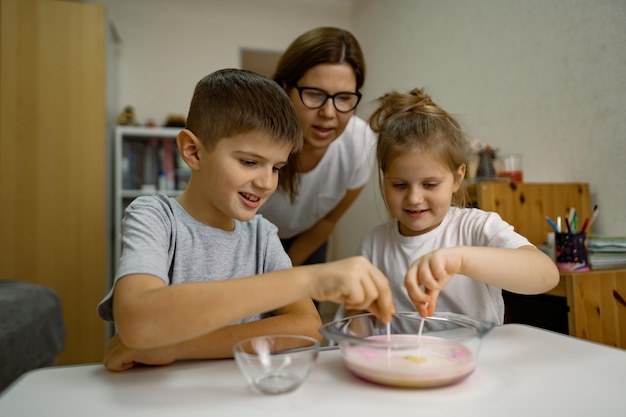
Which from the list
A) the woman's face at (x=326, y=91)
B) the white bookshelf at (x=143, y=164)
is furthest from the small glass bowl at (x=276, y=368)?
the white bookshelf at (x=143, y=164)

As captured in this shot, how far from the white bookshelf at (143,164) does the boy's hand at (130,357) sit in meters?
2.34

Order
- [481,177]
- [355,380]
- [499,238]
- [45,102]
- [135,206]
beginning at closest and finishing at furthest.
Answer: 1. [355,380]
2. [135,206]
3. [499,238]
4. [481,177]
5. [45,102]

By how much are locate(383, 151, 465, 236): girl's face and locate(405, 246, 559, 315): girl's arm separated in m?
0.21

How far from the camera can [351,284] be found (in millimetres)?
545

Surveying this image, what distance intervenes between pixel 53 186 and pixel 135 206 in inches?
78.8

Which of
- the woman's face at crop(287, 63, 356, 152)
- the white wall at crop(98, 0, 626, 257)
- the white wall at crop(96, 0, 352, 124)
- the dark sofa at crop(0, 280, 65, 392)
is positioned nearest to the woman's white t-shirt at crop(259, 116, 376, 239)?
the woman's face at crop(287, 63, 356, 152)

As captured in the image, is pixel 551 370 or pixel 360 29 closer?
pixel 551 370

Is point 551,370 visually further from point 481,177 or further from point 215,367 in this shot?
point 481,177

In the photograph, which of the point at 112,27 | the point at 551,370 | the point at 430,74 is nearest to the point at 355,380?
the point at 551,370

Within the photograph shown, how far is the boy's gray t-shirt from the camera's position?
2.19 ft

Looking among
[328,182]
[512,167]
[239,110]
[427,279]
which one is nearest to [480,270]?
[427,279]

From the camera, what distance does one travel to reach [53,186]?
96.7 inches

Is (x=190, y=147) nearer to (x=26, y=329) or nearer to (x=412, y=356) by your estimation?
(x=412, y=356)

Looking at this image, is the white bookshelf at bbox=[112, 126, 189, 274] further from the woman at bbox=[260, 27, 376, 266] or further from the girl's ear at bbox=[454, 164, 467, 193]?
the girl's ear at bbox=[454, 164, 467, 193]
